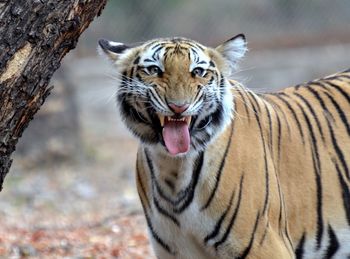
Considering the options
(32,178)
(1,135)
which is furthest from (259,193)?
(32,178)

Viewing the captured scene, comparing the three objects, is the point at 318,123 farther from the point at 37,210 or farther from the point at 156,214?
the point at 37,210

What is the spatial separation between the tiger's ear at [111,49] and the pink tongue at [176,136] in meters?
0.48

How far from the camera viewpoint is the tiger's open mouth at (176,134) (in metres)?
4.24

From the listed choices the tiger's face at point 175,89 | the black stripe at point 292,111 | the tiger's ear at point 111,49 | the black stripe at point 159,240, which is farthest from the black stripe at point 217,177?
the tiger's ear at point 111,49

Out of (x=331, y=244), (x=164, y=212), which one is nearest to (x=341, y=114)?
(x=331, y=244)

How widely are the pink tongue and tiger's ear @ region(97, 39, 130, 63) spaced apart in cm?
48

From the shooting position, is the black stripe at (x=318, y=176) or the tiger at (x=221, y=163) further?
the black stripe at (x=318, y=176)

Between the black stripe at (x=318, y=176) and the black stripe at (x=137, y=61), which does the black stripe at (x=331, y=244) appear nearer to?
the black stripe at (x=318, y=176)

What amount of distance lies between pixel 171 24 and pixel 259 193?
863cm

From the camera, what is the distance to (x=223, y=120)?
445 cm

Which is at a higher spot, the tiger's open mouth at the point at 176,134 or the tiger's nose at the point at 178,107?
the tiger's nose at the point at 178,107

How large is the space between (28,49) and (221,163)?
1.13 m

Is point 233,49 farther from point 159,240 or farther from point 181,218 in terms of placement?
point 159,240

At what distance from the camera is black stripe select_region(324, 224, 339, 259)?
483 cm
